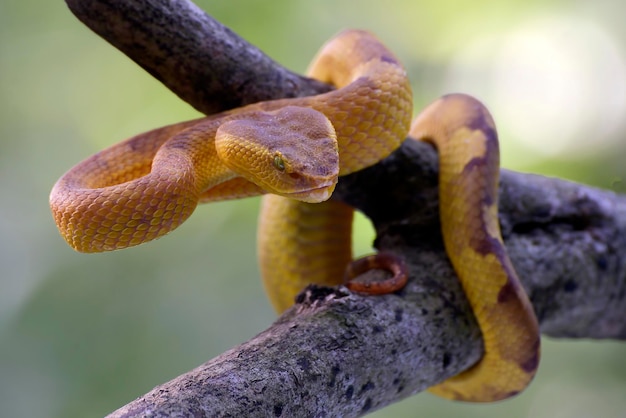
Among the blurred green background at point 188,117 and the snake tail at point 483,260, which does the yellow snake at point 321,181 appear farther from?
the blurred green background at point 188,117

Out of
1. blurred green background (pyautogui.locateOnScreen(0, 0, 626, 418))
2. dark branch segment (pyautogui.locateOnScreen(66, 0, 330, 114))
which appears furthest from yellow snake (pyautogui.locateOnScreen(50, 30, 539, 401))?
blurred green background (pyautogui.locateOnScreen(0, 0, 626, 418))

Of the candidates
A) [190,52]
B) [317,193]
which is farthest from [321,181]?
[190,52]

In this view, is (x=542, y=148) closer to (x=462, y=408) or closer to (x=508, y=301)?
(x=462, y=408)

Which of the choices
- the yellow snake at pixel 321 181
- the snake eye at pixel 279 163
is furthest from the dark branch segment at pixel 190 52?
the snake eye at pixel 279 163

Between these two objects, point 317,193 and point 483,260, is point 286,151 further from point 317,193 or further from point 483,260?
point 483,260

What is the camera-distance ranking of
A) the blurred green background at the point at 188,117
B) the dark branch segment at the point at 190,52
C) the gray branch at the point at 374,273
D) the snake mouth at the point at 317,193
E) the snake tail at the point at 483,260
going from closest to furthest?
the gray branch at the point at 374,273, the snake mouth at the point at 317,193, the dark branch segment at the point at 190,52, the snake tail at the point at 483,260, the blurred green background at the point at 188,117
